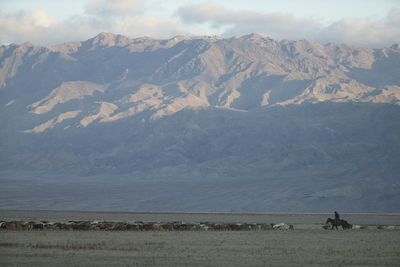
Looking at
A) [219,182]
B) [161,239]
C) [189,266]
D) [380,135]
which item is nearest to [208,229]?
[161,239]

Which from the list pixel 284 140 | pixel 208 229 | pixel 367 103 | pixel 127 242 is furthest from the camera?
pixel 367 103

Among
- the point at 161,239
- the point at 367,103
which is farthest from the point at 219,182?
the point at 161,239

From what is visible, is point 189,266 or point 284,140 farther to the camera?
point 284,140

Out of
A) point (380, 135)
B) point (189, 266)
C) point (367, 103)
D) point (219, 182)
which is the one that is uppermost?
point (367, 103)

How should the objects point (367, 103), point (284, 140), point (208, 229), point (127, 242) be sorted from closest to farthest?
1. point (127, 242)
2. point (208, 229)
3. point (284, 140)
4. point (367, 103)

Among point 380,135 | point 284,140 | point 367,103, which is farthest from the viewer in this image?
point 367,103

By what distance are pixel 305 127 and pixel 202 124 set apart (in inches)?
1284

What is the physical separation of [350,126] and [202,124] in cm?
4575

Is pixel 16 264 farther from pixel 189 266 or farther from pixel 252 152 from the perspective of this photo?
pixel 252 152

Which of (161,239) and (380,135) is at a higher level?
(380,135)

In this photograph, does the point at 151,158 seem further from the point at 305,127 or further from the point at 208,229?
the point at 208,229

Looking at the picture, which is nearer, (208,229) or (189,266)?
(189,266)

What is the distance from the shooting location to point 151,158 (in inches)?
7269

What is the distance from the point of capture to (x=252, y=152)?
581ft
